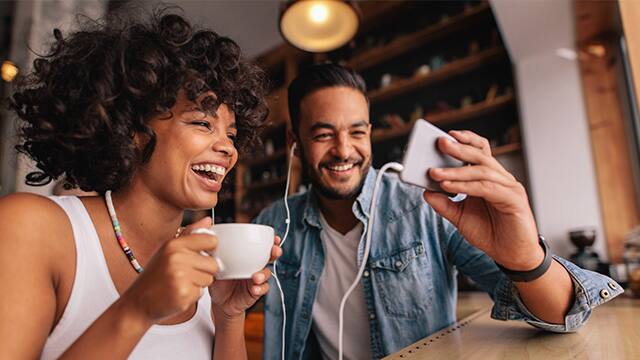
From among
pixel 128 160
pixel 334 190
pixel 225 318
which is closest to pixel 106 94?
pixel 128 160

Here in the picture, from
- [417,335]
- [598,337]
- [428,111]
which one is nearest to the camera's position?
[598,337]

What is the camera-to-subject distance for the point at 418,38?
362 cm


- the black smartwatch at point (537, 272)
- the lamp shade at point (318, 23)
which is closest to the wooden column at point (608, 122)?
the lamp shade at point (318, 23)

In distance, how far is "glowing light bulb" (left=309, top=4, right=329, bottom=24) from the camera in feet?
6.93

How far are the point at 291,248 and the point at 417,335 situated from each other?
495mm

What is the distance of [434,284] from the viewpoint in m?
1.23

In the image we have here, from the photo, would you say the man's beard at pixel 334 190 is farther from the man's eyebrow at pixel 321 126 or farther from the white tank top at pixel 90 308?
the white tank top at pixel 90 308

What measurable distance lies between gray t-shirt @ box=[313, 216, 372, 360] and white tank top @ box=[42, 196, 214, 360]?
54 cm

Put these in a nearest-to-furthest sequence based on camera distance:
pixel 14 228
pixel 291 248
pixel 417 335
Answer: pixel 14 228, pixel 417 335, pixel 291 248

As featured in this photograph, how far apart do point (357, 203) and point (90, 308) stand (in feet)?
2.69

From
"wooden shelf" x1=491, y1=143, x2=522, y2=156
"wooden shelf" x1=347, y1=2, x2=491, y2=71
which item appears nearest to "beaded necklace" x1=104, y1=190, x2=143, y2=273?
"wooden shelf" x1=491, y1=143, x2=522, y2=156

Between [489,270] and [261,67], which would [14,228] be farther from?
[489,270]

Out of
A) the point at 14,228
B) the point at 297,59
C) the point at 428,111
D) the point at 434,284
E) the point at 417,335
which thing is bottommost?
the point at 417,335

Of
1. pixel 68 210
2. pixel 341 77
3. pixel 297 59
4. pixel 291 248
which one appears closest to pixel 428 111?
pixel 297 59
